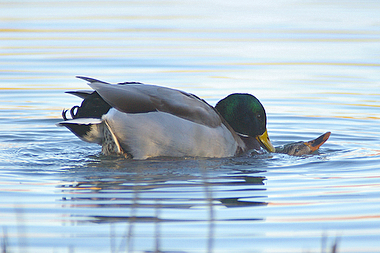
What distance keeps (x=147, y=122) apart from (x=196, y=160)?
664 millimetres

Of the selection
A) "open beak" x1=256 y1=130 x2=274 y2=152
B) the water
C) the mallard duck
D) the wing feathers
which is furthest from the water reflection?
"open beak" x1=256 y1=130 x2=274 y2=152

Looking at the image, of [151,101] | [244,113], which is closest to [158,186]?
[151,101]

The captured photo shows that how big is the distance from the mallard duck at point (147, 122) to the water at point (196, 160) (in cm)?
20

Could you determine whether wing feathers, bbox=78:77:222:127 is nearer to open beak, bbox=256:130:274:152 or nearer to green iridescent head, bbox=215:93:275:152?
green iridescent head, bbox=215:93:275:152

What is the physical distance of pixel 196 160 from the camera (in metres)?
7.19

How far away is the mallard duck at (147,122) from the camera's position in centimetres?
705

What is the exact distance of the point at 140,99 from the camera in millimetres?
7102

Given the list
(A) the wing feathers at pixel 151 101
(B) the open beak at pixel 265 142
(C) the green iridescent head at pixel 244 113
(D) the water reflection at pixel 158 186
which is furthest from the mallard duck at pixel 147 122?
(B) the open beak at pixel 265 142

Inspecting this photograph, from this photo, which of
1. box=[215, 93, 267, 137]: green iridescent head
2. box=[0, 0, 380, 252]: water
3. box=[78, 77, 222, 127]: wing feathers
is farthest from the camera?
Answer: box=[215, 93, 267, 137]: green iridescent head

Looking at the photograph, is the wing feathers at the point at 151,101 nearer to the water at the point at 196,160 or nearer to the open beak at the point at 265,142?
the water at the point at 196,160

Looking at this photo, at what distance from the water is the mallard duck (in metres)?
0.20

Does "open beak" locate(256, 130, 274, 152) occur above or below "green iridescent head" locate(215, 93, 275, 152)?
below

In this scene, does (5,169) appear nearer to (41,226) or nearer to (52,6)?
(41,226)

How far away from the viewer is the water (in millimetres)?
4770
